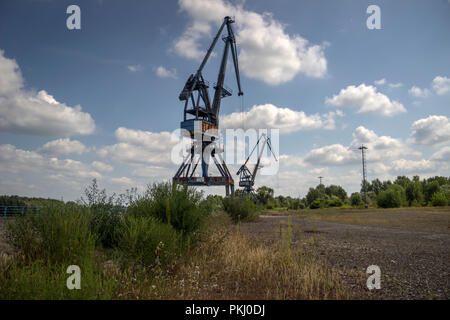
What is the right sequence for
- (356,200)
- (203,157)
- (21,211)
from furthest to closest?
(356,200), (203,157), (21,211)

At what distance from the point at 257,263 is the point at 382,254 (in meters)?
4.23

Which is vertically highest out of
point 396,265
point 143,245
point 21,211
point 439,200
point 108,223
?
point 108,223

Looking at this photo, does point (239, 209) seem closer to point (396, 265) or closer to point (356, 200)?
point (396, 265)

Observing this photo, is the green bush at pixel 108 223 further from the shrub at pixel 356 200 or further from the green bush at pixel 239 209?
the shrub at pixel 356 200

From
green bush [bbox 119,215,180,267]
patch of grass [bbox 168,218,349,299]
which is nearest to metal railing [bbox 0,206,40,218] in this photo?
green bush [bbox 119,215,180,267]

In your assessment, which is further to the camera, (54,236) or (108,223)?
(108,223)

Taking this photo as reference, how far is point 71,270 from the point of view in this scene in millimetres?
3732

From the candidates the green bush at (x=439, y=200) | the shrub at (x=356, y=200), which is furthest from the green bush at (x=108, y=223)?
the shrub at (x=356, y=200)

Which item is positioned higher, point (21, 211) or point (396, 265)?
point (21, 211)

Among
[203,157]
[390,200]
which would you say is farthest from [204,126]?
[390,200]

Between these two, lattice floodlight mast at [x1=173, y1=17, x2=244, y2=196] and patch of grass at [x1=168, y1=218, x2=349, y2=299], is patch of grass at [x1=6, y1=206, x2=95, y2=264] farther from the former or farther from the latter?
lattice floodlight mast at [x1=173, y1=17, x2=244, y2=196]
